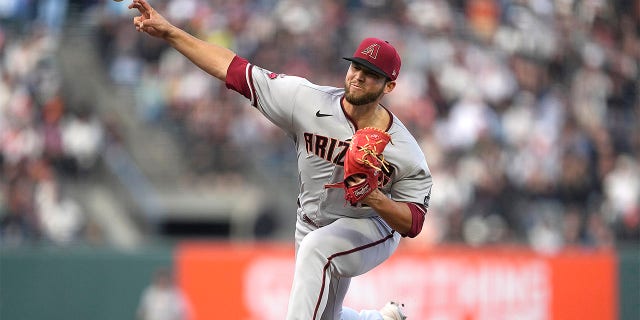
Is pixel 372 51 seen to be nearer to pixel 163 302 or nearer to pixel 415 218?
pixel 415 218

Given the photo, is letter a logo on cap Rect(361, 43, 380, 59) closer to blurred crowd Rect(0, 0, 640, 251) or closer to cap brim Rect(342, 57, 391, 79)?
cap brim Rect(342, 57, 391, 79)

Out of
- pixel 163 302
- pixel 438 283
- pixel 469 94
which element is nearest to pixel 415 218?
pixel 163 302

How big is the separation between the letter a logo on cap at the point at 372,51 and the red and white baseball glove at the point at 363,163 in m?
0.45

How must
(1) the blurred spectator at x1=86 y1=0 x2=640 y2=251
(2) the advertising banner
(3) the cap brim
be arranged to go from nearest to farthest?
(3) the cap brim
(2) the advertising banner
(1) the blurred spectator at x1=86 y1=0 x2=640 y2=251

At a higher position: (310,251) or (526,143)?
(526,143)

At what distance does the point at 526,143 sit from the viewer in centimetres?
1430

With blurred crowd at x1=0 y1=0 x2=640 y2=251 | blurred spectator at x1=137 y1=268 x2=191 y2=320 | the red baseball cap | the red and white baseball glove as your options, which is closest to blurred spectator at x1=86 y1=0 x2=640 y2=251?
blurred crowd at x1=0 y1=0 x2=640 y2=251

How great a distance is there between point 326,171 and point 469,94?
31.1ft

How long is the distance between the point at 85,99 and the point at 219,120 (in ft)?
6.30

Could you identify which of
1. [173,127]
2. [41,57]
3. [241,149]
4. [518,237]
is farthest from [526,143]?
[41,57]

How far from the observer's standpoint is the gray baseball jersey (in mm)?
5586

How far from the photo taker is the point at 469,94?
49.0 feet

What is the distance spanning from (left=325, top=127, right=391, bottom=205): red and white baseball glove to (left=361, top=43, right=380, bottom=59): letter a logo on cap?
0.45m

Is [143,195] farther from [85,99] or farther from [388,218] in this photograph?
[388,218]
